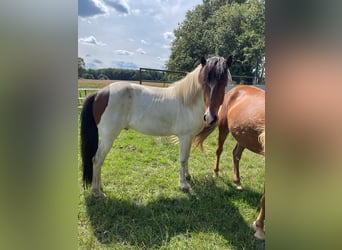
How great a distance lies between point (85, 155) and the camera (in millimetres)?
1305

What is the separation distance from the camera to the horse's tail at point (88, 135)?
4.27 ft

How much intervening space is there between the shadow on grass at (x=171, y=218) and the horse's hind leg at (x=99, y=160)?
0.19ft

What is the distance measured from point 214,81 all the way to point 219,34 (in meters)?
0.23

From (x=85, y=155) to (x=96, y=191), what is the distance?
0.70ft

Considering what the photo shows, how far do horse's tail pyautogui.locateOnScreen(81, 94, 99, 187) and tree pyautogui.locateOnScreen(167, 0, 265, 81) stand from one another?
53 cm

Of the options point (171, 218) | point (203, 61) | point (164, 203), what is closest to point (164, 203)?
point (164, 203)

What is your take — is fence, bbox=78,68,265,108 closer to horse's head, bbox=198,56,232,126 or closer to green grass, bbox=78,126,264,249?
horse's head, bbox=198,56,232,126

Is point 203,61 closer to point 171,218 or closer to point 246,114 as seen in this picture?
point 246,114

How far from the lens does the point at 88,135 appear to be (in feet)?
4.38
